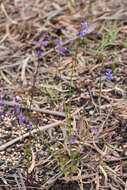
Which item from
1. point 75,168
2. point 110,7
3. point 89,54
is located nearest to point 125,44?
point 89,54

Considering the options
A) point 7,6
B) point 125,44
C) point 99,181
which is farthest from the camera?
point 7,6

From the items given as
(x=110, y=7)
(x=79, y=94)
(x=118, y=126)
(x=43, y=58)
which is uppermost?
(x=110, y=7)

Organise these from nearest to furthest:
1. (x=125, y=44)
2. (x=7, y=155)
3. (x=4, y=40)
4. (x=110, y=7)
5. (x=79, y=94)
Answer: (x=7, y=155), (x=79, y=94), (x=125, y=44), (x=4, y=40), (x=110, y=7)

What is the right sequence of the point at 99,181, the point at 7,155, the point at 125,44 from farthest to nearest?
the point at 125,44, the point at 7,155, the point at 99,181

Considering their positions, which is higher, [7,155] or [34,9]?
[34,9]

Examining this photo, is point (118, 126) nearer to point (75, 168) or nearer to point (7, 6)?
point (75, 168)

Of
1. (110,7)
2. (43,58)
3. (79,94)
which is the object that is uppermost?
(110,7)

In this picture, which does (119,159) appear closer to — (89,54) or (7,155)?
(7,155)

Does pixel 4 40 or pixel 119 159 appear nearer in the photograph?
pixel 119 159

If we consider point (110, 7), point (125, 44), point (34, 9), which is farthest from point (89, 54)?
point (34, 9)
